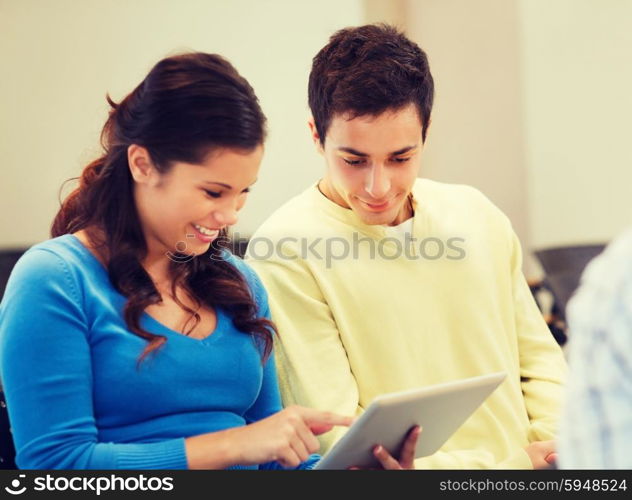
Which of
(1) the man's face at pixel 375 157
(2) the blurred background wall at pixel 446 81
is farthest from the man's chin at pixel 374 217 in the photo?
(2) the blurred background wall at pixel 446 81

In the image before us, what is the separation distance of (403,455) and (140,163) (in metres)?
0.62

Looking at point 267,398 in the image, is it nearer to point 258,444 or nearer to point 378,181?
point 258,444

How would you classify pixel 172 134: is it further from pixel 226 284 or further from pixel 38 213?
pixel 38 213

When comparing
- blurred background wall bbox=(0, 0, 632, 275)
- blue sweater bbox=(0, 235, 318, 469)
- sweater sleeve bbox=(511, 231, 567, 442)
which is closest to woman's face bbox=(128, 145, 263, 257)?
blue sweater bbox=(0, 235, 318, 469)

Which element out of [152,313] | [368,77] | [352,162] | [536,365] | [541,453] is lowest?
[541,453]

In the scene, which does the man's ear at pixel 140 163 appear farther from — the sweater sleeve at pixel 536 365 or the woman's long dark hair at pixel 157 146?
the sweater sleeve at pixel 536 365

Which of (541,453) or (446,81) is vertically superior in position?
(446,81)

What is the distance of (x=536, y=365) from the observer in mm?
1907

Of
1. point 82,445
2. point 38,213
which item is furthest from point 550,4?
point 82,445

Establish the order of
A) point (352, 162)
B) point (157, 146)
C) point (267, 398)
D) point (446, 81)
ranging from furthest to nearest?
1. point (446, 81)
2. point (352, 162)
3. point (267, 398)
4. point (157, 146)

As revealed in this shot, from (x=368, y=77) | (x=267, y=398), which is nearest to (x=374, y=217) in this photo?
(x=368, y=77)

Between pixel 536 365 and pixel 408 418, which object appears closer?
pixel 408 418

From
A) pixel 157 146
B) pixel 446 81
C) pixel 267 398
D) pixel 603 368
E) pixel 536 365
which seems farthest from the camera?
pixel 446 81

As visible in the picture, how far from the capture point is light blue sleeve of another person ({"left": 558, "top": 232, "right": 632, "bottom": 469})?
2.55ft
